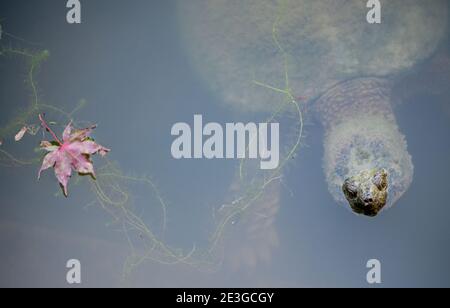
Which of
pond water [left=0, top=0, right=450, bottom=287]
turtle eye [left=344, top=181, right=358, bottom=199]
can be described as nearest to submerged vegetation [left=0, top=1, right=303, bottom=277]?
pond water [left=0, top=0, right=450, bottom=287]

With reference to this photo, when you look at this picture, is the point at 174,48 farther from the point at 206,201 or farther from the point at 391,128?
the point at 391,128

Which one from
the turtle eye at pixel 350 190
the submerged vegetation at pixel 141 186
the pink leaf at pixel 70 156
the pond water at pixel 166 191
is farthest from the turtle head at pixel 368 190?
the pink leaf at pixel 70 156

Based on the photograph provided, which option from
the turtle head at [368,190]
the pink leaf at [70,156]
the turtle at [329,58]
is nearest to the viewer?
the pink leaf at [70,156]

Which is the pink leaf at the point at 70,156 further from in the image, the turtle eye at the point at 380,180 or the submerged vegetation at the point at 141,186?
the turtle eye at the point at 380,180
